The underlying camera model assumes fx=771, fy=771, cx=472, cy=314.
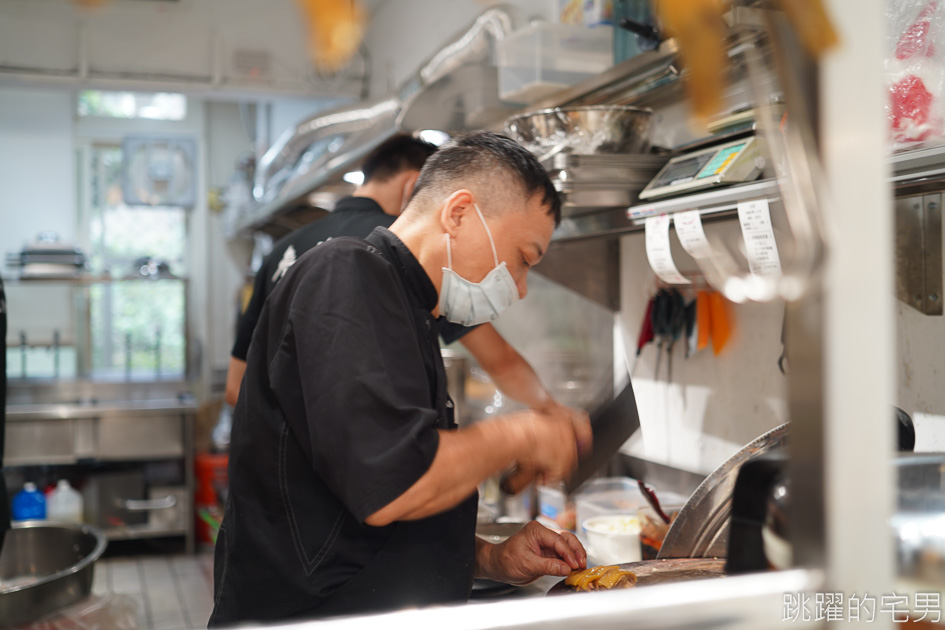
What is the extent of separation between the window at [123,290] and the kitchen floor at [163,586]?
2225 mm

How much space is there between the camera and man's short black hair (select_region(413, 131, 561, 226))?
56.8 inches

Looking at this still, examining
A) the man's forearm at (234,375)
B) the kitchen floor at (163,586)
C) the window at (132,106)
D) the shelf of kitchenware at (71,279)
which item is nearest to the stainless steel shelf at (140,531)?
the kitchen floor at (163,586)

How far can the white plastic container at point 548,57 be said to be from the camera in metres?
2.32

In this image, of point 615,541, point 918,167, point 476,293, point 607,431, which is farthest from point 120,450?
point 918,167

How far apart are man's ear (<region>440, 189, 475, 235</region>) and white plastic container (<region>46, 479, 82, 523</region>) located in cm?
428

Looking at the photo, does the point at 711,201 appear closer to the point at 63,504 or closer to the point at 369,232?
the point at 369,232

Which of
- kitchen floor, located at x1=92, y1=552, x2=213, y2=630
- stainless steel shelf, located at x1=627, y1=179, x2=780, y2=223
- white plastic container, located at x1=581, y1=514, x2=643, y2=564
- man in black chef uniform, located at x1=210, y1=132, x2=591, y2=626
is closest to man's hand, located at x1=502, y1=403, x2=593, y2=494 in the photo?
man in black chef uniform, located at x1=210, y1=132, x2=591, y2=626

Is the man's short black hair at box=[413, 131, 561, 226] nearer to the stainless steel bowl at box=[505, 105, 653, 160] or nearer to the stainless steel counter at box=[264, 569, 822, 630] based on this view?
the stainless steel bowl at box=[505, 105, 653, 160]

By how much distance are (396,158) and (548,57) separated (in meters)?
0.69

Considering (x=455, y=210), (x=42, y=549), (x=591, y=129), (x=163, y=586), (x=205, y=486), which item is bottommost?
(x=163, y=586)

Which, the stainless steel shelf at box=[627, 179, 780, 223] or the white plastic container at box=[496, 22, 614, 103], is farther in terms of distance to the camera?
the white plastic container at box=[496, 22, 614, 103]

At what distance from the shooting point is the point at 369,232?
2.39 meters

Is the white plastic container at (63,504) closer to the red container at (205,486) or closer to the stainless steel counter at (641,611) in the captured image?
the red container at (205,486)

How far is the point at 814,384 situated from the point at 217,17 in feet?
15.2
